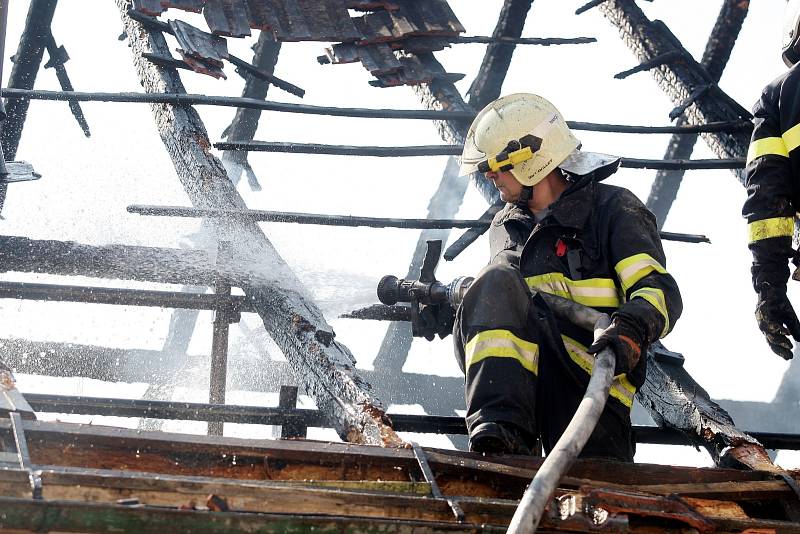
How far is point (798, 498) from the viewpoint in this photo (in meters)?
3.19

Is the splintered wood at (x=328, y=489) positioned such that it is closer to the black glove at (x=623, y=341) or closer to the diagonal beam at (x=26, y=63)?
the black glove at (x=623, y=341)

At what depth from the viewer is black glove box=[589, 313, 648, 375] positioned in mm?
3178

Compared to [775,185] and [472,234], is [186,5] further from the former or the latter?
[775,185]

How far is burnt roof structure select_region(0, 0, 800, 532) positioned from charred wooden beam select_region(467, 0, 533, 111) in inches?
0.7

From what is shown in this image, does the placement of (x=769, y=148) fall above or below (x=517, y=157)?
above

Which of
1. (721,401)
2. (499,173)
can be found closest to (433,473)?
(499,173)

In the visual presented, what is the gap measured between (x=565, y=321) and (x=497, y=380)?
41 cm

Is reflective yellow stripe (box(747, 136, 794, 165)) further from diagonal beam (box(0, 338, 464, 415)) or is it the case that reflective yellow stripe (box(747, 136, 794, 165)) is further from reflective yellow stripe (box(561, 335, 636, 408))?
diagonal beam (box(0, 338, 464, 415))

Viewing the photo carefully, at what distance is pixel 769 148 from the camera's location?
4.76 m

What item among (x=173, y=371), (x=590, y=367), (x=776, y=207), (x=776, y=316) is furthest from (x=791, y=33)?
(x=173, y=371)

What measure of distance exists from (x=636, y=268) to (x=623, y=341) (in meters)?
0.47

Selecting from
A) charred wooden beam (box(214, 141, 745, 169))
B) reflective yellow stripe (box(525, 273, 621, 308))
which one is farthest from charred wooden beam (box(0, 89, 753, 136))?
reflective yellow stripe (box(525, 273, 621, 308))

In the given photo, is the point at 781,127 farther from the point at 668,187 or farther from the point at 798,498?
the point at 668,187

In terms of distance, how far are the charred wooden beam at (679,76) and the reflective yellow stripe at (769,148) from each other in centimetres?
214
